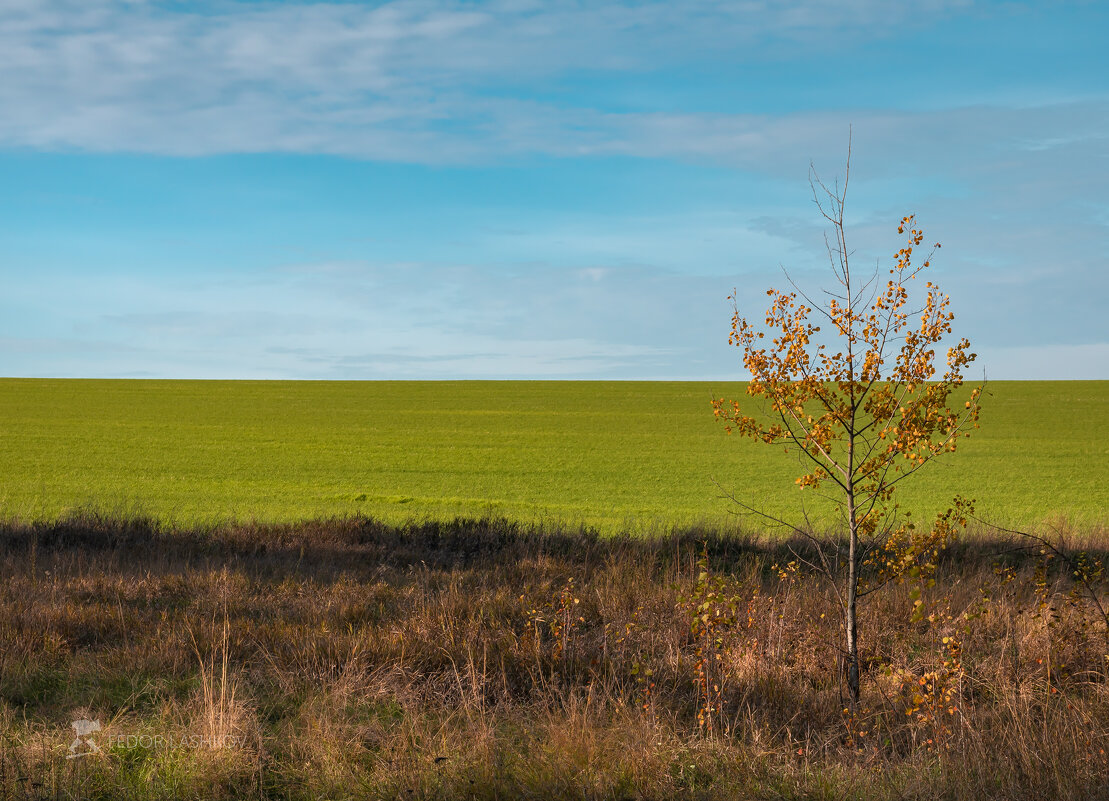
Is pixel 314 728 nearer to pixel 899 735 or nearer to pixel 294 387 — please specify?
pixel 899 735

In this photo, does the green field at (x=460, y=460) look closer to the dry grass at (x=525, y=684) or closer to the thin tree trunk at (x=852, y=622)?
the dry grass at (x=525, y=684)

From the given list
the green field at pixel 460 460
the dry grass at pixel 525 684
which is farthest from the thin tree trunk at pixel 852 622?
the green field at pixel 460 460

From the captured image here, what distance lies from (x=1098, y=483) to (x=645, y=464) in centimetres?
1638

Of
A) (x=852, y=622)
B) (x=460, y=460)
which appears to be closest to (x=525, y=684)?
(x=852, y=622)

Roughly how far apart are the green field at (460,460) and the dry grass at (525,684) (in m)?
7.67

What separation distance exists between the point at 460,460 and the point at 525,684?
91.9 feet

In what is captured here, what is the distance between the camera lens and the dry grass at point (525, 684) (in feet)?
16.5

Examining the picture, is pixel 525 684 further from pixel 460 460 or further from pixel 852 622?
pixel 460 460

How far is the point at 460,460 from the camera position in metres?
35.2

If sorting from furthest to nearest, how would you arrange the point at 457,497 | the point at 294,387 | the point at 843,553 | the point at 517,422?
the point at 294,387, the point at 517,422, the point at 457,497, the point at 843,553

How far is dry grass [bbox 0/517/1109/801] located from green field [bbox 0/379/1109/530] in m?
7.67

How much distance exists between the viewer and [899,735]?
6633 millimetres

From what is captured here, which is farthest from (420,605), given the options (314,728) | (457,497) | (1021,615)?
(457,497)

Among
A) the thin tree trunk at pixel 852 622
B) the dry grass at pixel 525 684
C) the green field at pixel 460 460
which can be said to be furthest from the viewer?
the green field at pixel 460 460
